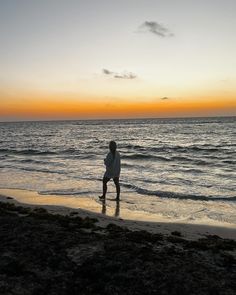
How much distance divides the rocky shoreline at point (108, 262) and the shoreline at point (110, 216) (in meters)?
0.71

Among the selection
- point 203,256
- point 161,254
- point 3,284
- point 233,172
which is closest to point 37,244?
point 3,284

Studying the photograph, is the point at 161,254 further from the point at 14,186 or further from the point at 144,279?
the point at 14,186

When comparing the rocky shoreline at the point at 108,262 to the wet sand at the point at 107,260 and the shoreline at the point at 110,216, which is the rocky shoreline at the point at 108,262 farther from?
the shoreline at the point at 110,216

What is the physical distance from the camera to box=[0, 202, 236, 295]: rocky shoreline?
199 inches

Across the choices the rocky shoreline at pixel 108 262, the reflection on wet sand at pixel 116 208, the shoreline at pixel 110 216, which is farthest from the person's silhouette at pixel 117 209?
the rocky shoreline at pixel 108 262

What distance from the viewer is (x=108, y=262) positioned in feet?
19.3

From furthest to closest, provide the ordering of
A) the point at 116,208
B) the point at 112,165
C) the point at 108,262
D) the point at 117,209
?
the point at 112,165
the point at 116,208
the point at 117,209
the point at 108,262

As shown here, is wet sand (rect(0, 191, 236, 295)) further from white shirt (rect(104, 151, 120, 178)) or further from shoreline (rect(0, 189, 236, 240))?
white shirt (rect(104, 151, 120, 178))

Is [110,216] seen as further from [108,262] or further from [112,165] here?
[108,262]

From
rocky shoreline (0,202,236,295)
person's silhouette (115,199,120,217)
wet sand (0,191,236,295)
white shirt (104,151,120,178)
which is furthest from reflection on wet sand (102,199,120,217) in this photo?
rocky shoreline (0,202,236,295)

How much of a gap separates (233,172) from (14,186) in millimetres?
11492

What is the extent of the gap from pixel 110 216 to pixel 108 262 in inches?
177

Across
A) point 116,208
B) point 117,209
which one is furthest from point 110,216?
point 116,208

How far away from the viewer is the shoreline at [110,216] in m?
8.76
